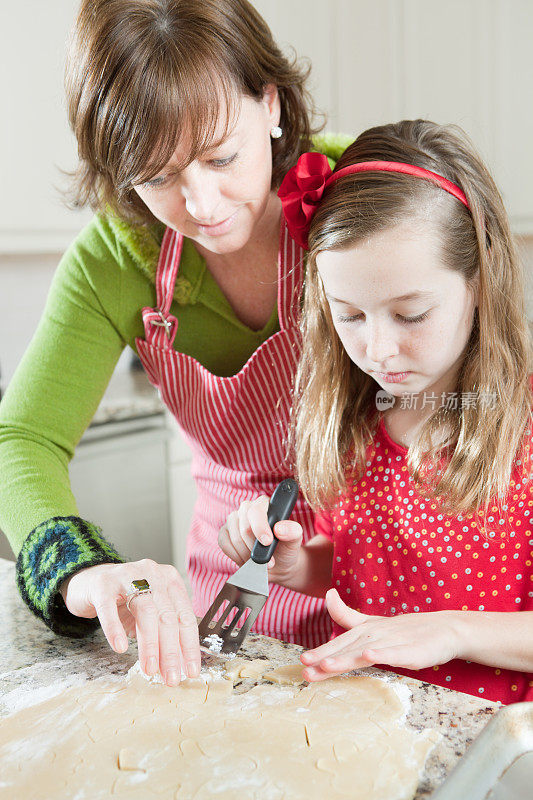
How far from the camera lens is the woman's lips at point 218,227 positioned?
92cm

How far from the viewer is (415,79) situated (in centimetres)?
247

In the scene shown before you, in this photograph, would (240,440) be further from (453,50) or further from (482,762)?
(453,50)

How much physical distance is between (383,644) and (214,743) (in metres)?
0.17

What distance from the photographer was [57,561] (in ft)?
2.81

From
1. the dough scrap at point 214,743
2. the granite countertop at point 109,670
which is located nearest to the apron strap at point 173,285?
the granite countertop at point 109,670

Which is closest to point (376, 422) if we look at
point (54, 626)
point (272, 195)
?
point (272, 195)

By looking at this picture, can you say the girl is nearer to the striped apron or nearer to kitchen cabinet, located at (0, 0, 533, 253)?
the striped apron

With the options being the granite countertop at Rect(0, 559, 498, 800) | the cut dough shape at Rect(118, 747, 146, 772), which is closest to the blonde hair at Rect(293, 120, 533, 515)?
the granite countertop at Rect(0, 559, 498, 800)

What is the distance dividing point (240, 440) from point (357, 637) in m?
0.47

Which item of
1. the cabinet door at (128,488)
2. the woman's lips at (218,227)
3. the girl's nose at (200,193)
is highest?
the girl's nose at (200,193)

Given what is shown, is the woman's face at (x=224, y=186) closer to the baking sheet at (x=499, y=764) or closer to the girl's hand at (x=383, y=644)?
the girl's hand at (x=383, y=644)

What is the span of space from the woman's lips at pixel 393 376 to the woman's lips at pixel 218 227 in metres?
0.24

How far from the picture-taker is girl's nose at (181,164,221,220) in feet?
2.85

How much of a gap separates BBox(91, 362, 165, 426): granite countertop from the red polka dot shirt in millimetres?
954
